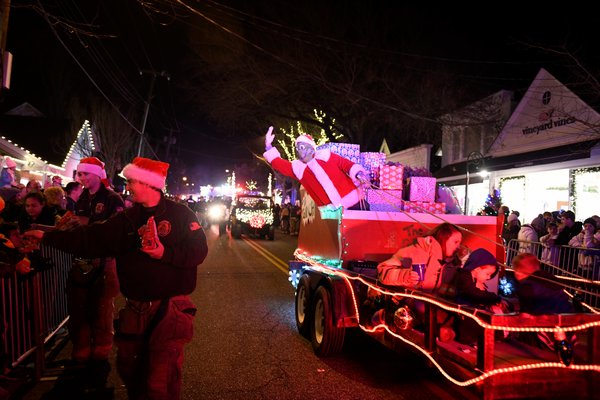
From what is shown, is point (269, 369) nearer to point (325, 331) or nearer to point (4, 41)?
point (325, 331)

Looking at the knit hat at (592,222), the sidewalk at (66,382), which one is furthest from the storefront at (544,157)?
the sidewalk at (66,382)

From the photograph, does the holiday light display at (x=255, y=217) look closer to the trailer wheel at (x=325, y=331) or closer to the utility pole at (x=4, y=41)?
the utility pole at (x=4, y=41)

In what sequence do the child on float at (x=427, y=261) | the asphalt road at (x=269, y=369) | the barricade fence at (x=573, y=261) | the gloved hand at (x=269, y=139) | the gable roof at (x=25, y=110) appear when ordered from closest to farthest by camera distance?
1. the asphalt road at (x=269, y=369)
2. the child on float at (x=427, y=261)
3. the gloved hand at (x=269, y=139)
4. the barricade fence at (x=573, y=261)
5. the gable roof at (x=25, y=110)

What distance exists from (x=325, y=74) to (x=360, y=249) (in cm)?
1753

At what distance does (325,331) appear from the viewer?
5441mm

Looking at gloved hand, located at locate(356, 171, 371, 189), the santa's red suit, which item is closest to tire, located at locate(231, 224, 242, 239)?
the santa's red suit

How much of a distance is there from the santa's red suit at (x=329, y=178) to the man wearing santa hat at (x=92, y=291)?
264 centimetres

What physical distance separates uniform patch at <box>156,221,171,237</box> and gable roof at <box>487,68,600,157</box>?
44.1 ft

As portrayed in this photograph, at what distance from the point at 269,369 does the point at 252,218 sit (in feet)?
A: 60.4

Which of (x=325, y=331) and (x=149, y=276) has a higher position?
(x=149, y=276)

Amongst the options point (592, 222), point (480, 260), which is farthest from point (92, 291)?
point (592, 222)

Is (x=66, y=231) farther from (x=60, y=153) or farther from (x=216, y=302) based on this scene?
(x=60, y=153)

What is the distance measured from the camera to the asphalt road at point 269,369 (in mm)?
4484

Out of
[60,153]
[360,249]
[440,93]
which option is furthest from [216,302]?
[60,153]
